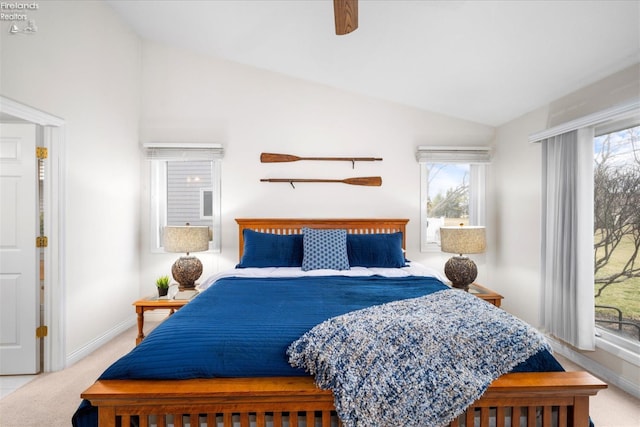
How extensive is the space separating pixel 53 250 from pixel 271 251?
69.4 inches

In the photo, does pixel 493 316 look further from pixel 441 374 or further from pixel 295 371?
pixel 295 371

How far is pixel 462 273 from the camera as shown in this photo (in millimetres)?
3303

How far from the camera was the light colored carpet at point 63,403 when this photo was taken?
6.66ft

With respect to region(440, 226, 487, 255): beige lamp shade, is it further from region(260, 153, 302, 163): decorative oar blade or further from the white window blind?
region(260, 153, 302, 163): decorative oar blade

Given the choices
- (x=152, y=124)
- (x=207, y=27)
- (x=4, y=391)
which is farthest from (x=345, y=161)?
(x=4, y=391)

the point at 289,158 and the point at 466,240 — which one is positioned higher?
the point at 289,158

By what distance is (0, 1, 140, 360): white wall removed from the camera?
8.11ft

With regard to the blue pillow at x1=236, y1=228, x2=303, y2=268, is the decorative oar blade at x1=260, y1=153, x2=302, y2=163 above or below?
above

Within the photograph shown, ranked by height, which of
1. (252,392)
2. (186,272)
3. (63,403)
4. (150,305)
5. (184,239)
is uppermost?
(184,239)

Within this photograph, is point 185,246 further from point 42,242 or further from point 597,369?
point 597,369

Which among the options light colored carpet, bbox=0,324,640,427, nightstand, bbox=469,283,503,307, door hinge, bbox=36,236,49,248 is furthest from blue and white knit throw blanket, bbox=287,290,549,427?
door hinge, bbox=36,236,49,248

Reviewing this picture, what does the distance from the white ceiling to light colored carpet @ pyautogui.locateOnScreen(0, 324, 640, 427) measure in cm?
232

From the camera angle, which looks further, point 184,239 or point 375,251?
→ point 184,239

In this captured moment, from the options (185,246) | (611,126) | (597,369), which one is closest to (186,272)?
(185,246)
